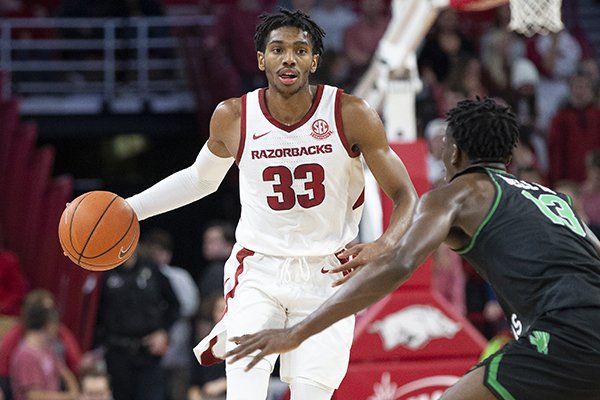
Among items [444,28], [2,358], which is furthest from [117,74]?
[2,358]

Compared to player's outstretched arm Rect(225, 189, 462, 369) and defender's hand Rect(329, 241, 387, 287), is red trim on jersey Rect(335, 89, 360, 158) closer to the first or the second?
defender's hand Rect(329, 241, 387, 287)

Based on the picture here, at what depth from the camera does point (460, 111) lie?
463 cm

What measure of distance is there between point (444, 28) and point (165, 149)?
372 cm

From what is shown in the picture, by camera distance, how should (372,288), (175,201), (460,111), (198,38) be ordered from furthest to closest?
(198,38) → (175,201) → (460,111) → (372,288)

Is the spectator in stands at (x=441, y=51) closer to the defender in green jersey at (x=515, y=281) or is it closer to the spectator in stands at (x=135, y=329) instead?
the spectator in stands at (x=135, y=329)

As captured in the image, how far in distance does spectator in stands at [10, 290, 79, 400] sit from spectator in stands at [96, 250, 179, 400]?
580mm

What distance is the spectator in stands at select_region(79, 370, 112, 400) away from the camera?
330 inches

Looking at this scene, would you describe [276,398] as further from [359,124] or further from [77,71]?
[77,71]

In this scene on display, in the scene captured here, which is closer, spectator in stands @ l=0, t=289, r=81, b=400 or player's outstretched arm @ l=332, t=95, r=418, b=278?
player's outstretched arm @ l=332, t=95, r=418, b=278

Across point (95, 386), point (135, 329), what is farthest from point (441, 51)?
point (95, 386)

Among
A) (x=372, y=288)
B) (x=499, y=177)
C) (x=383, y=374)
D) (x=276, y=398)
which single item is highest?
(x=499, y=177)

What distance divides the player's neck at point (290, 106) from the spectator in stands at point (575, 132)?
6.29 meters

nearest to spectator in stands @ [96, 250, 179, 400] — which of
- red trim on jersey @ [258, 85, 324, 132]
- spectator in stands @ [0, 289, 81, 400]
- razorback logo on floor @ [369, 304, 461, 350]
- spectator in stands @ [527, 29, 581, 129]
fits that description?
spectator in stands @ [0, 289, 81, 400]

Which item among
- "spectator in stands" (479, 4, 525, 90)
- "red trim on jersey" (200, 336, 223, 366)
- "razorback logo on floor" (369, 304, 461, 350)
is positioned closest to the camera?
"red trim on jersey" (200, 336, 223, 366)
